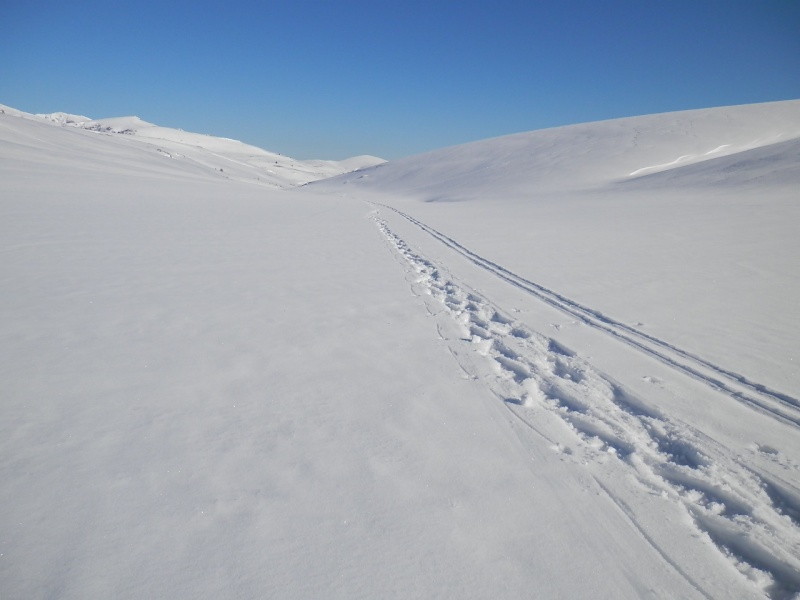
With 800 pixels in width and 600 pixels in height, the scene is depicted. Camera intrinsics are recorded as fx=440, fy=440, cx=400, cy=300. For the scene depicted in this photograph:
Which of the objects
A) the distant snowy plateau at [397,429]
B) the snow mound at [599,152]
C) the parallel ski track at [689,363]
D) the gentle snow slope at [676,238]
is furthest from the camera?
the snow mound at [599,152]

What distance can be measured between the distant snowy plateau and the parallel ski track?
0.03 metres

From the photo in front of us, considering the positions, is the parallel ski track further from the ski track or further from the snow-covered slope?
the snow-covered slope

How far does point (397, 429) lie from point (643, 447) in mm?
1703

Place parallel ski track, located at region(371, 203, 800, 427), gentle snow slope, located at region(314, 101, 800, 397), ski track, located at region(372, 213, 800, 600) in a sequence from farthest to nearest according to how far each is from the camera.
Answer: gentle snow slope, located at region(314, 101, 800, 397) < parallel ski track, located at region(371, 203, 800, 427) < ski track, located at region(372, 213, 800, 600)

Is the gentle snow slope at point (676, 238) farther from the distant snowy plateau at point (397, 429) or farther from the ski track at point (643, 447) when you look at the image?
the ski track at point (643, 447)

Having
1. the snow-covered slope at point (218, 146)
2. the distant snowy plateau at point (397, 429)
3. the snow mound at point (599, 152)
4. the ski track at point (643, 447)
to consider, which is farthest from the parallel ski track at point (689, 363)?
the snow-covered slope at point (218, 146)

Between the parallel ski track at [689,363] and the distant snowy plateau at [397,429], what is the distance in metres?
0.03

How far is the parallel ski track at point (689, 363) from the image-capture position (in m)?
3.59

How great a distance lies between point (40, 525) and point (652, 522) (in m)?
3.24

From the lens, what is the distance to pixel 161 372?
4.08 metres

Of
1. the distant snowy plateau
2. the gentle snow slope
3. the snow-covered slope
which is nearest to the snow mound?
the gentle snow slope

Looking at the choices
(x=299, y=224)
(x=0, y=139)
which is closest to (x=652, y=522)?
(x=299, y=224)

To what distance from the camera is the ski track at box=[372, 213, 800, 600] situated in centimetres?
226

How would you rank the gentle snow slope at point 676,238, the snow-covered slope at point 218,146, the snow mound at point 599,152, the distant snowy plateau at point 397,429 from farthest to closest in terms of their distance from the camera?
the snow-covered slope at point 218,146
the snow mound at point 599,152
the gentle snow slope at point 676,238
the distant snowy plateau at point 397,429
